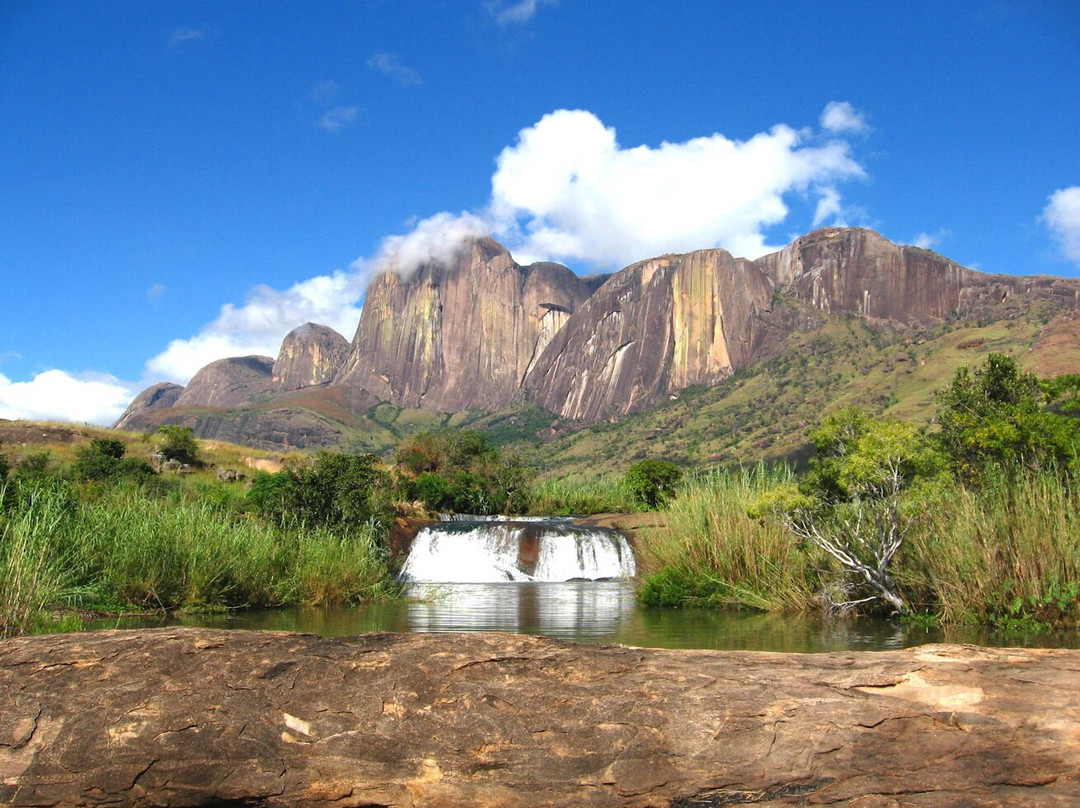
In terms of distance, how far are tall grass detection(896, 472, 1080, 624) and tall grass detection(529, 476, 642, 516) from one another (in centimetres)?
2714

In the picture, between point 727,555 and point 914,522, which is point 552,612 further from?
point 914,522

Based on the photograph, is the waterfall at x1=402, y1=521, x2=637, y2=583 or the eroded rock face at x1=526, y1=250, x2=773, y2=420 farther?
the eroded rock face at x1=526, y1=250, x2=773, y2=420

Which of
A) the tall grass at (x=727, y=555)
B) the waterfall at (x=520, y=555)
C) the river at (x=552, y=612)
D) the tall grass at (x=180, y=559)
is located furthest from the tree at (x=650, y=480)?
the tall grass at (x=180, y=559)

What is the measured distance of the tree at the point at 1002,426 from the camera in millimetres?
13797

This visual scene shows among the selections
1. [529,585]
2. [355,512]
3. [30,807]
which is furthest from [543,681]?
[529,585]

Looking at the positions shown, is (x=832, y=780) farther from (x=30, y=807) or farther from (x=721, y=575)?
(x=721, y=575)

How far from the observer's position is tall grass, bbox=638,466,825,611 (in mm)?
14094

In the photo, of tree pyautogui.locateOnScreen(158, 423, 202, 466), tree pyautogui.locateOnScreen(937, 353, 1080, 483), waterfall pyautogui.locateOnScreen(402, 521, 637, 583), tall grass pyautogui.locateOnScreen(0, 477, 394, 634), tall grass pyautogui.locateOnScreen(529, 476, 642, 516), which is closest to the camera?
tall grass pyautogui.locateOnScreen(0, 477, 394, 634)

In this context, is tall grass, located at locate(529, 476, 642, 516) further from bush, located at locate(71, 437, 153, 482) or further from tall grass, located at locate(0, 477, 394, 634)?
tall grass, located at locate(0, 477, 394, 634)

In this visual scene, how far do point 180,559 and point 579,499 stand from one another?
27978 mm

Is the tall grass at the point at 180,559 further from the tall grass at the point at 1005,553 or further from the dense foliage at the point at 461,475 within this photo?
the dense foliage at the point at 461,475

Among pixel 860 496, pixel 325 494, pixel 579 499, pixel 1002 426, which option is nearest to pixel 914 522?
pixel 860 496

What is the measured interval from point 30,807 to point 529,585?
22.0m

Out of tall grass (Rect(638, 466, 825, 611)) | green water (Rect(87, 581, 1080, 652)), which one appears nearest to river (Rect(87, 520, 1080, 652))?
green water (Rect(87, 581, 1080, 652))
